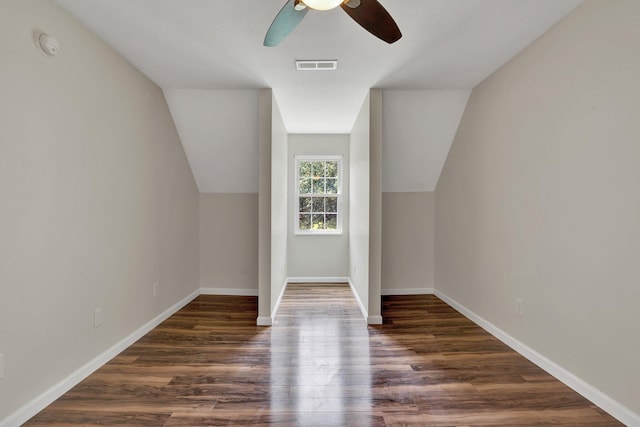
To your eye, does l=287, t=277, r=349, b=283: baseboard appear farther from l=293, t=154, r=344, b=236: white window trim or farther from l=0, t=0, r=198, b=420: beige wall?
l=0, t=0, r=198, b=420: beige wall

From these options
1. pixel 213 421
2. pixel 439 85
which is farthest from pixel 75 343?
pixel 439 85

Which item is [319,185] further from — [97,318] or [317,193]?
[97,318]

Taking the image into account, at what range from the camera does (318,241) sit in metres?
4.81

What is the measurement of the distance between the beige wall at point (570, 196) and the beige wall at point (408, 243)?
1.17 metres

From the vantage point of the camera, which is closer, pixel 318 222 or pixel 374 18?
pixel 374 18

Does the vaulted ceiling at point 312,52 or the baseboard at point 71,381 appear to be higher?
the vaulted ceiling at point 312,52

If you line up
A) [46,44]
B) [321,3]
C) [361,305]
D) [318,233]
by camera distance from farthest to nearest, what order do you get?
[318,233] < [361,305] < [46,44] < [321,3]

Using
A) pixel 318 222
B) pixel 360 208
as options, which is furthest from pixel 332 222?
pixel 360 208

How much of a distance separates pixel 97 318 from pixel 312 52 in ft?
8.61

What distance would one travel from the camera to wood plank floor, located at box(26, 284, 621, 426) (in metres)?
1.71

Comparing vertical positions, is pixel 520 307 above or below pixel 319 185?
below

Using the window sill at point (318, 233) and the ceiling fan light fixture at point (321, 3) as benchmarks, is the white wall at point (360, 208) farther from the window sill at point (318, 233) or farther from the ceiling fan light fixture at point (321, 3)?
the ceiling fan light fixture at point (321, 3)

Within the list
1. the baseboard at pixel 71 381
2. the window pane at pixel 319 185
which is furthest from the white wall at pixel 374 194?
the baseboard at pixel 71 381

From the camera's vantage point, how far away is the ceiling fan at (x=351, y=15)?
4.69ft
